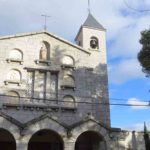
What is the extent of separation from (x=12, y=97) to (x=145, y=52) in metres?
10.4

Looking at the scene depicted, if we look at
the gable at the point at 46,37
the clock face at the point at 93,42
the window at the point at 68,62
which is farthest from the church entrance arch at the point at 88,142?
the clock face at the point at 93,42

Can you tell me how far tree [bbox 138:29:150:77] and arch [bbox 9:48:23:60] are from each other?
30.5ft

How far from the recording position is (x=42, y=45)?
26484mm

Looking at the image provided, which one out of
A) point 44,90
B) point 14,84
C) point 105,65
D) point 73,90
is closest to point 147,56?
point 105,65

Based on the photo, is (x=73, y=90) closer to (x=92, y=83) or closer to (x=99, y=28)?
(x=92, y=83)

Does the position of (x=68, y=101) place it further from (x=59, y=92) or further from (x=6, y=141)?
(x=6, y=141)

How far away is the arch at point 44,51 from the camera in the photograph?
25859 mm

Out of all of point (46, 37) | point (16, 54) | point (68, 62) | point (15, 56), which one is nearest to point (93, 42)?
point (68, 62)

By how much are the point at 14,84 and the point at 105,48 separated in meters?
8.75

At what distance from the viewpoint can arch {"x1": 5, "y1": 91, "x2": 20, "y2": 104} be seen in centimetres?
2330

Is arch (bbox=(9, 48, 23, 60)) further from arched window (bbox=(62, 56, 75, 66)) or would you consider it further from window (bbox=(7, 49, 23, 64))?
arched window (bbox=(62, 56, 75, 66))

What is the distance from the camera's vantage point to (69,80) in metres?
25.7

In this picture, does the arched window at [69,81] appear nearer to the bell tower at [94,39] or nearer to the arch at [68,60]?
the arch at [68,60]

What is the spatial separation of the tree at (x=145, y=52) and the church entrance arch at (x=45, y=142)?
329 inches
